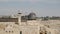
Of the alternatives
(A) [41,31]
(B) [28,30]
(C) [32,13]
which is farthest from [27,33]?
(C) [32,13]

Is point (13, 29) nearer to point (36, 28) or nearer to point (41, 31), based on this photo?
point (36, 28)

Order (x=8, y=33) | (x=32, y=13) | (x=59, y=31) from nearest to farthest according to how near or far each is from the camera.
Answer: (x=8, y=33), (x=59, y=31), (x=32, y=13)

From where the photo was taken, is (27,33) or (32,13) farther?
(32,13)

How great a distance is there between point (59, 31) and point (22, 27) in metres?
5.94

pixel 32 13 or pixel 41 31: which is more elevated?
pixel 32 13

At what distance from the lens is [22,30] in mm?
14789

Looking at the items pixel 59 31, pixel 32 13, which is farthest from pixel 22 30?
pixel 32 13

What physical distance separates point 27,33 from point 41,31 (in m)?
3.34

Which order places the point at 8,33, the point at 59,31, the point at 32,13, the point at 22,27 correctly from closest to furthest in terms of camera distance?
the point at 8,33 < the point at 22,27 < the point at 59,31 < the point at 32,13

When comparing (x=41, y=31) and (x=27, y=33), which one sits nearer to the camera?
(x=27, y=33)

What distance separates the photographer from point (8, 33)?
14016 mm

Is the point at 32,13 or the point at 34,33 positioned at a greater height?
the point at 32,13

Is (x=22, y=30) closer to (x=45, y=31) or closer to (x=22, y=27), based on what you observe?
(x=22, y=27)

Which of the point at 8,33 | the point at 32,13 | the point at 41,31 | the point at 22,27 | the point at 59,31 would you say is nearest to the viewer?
the point at 8,33
